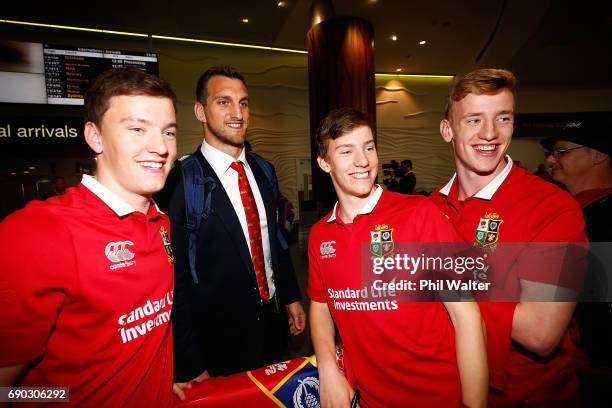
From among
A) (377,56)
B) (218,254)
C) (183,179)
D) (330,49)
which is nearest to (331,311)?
(218,254)

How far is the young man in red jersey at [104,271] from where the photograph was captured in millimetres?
875

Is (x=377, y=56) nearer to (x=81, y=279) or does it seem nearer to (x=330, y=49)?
(x=330, y=49)

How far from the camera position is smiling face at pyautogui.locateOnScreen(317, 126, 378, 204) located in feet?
4.58

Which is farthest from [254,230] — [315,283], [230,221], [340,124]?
[340,124]

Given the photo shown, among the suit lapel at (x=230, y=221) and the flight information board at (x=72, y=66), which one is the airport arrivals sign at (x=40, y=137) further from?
the suit lapel at (x=230, y=221)

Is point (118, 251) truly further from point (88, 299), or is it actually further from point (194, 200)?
point (194, 200)

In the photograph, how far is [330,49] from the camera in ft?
17.9

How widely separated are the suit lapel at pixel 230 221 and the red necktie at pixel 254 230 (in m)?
0.06

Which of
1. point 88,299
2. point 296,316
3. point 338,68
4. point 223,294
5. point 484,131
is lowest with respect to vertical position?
point 296,316

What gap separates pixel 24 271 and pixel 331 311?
1.07 meters

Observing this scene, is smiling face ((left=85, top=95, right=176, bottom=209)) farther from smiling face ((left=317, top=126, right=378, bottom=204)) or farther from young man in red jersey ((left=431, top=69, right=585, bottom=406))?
young man in red jersey ((left=431, top=69, right=585, bottom=406))

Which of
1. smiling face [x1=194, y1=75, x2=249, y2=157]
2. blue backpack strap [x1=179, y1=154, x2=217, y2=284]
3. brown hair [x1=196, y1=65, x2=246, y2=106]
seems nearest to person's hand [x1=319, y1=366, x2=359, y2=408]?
blue backpack strap [x1=179, y1=154, x2=217, y2=284]

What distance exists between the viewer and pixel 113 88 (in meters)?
1.15

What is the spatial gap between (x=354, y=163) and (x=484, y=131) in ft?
1.95
